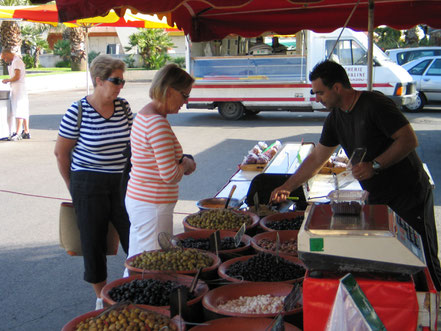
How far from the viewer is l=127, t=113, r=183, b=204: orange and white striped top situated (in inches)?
119

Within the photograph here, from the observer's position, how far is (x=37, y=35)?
4112 centimetres

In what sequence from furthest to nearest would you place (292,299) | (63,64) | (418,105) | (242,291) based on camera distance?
(63,64), (418,105), (242,291), (292,299)

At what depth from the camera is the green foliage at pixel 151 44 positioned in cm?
3638

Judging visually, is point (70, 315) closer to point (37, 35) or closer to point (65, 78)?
point (65, 78)

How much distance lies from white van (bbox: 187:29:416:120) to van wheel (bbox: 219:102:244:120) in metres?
0.33

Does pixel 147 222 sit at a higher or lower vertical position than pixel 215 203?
higher

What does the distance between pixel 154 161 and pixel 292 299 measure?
1.25 meters

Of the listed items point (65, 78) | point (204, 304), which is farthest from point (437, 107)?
point (65, 78)

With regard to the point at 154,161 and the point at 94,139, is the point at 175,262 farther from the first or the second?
the point at 94,139

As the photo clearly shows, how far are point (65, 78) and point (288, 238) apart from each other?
2855cm

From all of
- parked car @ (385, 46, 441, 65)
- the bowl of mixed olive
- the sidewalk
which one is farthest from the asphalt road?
the sidewalk

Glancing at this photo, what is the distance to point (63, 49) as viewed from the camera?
142 ft

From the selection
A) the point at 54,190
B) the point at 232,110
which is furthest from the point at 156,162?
the point at 232,110

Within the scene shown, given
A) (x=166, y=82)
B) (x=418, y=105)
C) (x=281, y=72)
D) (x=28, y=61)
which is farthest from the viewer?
(x=28, y=61)
